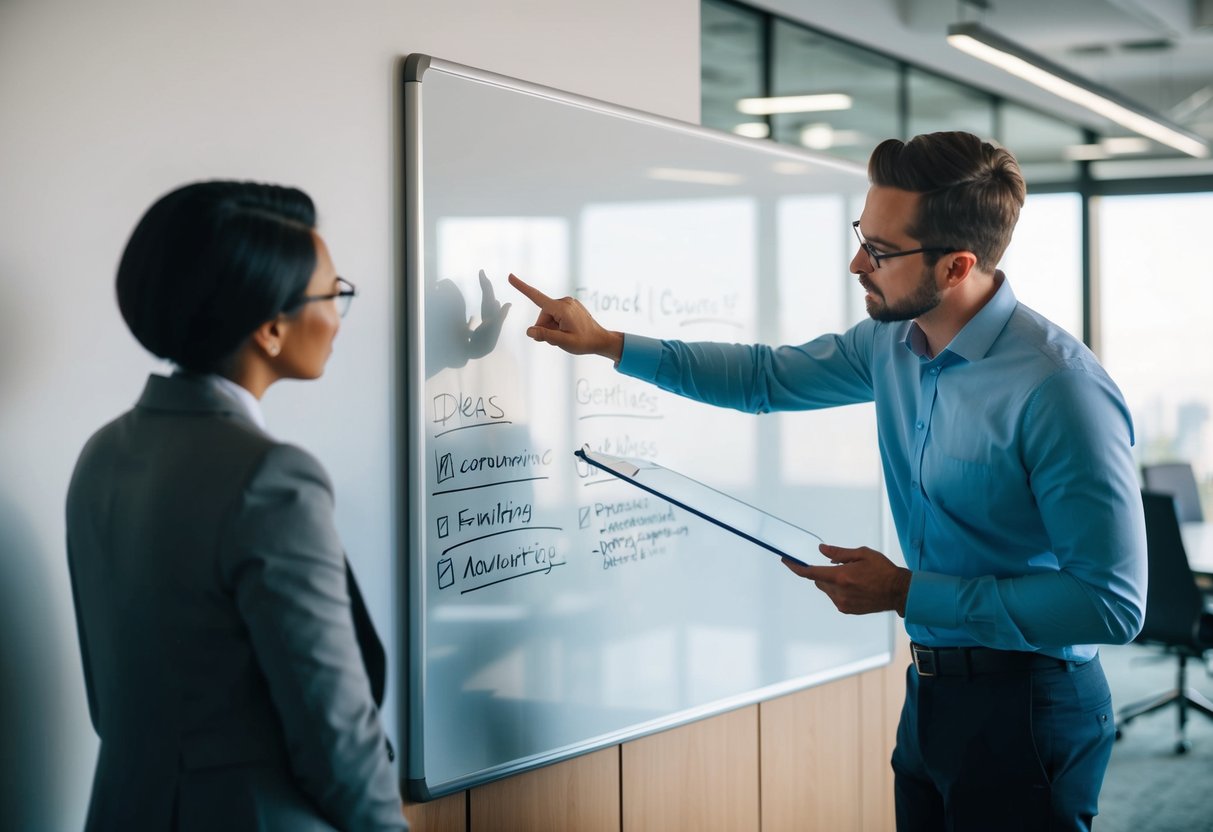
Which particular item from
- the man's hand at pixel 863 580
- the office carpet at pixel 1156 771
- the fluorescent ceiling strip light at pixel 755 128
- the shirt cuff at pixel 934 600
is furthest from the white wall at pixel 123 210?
the office carpet at pixel 1156 771

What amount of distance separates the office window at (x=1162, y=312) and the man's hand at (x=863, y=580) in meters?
5.48

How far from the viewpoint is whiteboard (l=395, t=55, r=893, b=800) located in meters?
1.92

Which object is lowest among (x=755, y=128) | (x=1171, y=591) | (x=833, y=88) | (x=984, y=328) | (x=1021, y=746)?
(x=1171, y=591)

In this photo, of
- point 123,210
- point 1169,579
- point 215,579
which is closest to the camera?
point 215,579

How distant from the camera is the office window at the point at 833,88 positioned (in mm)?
3875

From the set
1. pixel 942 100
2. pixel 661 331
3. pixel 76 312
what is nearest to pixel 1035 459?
pixel 661 331

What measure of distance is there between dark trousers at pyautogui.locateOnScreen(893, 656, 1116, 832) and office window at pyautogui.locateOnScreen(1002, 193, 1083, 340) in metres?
4.51

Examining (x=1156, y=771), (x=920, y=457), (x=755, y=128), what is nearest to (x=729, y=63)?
(x=755, y=128)

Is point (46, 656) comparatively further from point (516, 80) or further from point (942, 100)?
point (942, 100)

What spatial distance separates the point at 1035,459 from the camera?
167 centimetres

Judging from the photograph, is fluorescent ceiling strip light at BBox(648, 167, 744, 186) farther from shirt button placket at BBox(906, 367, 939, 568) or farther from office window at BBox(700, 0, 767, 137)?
office window at BBox(700, 0, 767, 137)

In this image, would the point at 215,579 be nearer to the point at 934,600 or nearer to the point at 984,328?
the point at 934,600

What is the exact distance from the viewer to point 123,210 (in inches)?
60.6

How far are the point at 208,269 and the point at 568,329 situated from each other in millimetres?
968
